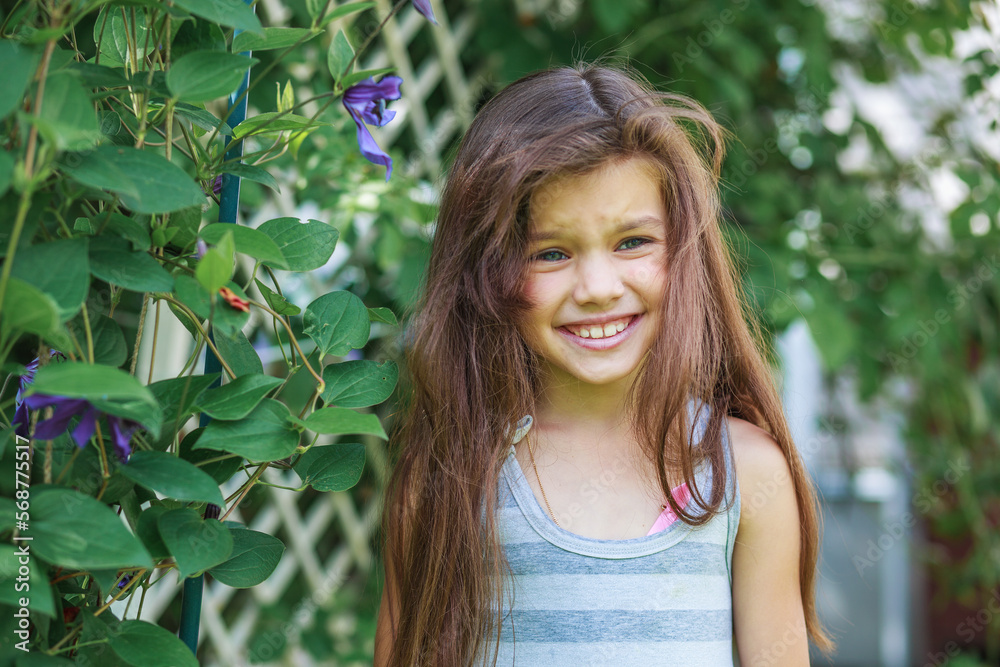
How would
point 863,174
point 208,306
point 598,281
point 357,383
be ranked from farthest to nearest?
point 863,174 → point 598,281 → point 357,383 → point 208,306

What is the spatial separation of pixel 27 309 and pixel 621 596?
0.60 metres

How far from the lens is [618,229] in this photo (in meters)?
0.80

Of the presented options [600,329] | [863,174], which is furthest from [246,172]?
[863,174]

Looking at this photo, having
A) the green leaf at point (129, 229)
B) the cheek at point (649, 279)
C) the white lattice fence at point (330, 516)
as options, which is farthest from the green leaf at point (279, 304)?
the white lattice fence at point (330, 516)

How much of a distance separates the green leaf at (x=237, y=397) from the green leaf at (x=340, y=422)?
0.03 m

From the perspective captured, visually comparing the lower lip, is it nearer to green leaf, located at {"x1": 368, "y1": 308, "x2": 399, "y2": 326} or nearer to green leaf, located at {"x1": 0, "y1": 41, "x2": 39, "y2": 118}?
green leaf, located at {"x1": 368, "y1": 308, "x2": 399, "y2": 326}

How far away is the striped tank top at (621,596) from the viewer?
814 millimetres

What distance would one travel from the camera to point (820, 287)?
1.56 metres

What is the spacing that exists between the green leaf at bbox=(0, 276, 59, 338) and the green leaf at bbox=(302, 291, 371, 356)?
22 centimetres

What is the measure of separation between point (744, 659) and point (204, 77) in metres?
0.71

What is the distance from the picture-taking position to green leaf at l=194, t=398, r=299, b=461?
500 millimetres

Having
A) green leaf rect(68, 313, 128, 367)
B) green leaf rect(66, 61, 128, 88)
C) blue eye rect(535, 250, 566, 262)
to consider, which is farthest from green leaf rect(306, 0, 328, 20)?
blue eye rect(535, 250, 566, 262)

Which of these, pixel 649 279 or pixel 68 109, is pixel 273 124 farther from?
pixel 649 279

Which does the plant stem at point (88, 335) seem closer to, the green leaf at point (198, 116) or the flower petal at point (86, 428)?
the flower petal at point (86, 428)
